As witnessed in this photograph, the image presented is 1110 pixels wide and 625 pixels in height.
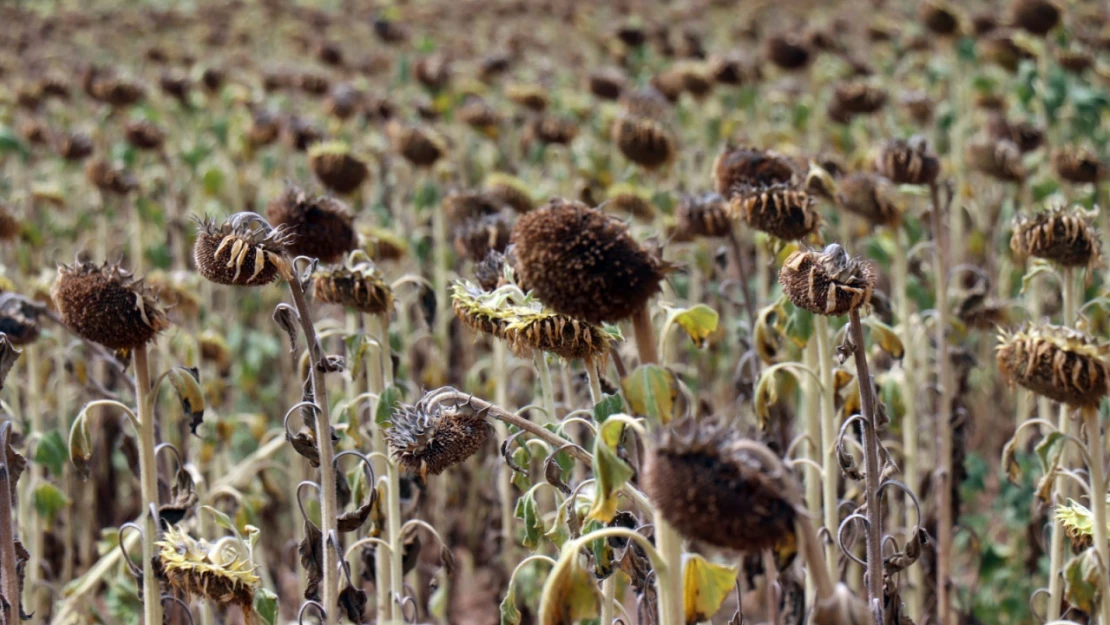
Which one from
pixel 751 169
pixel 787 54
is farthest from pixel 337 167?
pixel 787 54

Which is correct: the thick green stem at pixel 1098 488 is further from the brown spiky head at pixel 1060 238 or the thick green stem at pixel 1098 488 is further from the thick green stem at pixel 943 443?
the thick green stem at pixel 943 443

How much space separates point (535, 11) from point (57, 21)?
478 cm

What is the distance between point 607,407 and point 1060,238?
1403 mm

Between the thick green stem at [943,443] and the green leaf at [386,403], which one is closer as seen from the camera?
the green leaf at [386,403]

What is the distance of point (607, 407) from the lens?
6.86 feet

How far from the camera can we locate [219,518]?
94.3 inches

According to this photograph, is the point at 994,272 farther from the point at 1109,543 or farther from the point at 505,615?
the point at 505,615

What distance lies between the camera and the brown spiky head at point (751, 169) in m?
2.99

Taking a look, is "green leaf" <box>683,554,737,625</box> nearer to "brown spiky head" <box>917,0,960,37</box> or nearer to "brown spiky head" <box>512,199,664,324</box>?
"brown spiky head" <box>512,199,664,324</box>

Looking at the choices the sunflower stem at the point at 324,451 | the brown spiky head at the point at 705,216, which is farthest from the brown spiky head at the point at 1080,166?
the sunflower stem at the point at 324,451

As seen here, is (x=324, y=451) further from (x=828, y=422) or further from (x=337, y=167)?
(x=337, y=167)

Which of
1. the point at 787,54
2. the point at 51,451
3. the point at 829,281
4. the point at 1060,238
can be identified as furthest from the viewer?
the point at 787,54

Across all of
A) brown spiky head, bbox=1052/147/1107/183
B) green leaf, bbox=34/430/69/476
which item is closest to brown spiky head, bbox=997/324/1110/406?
brown spiky head, bbox=1052/147/1107/183

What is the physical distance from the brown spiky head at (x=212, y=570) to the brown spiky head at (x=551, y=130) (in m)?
3.35
